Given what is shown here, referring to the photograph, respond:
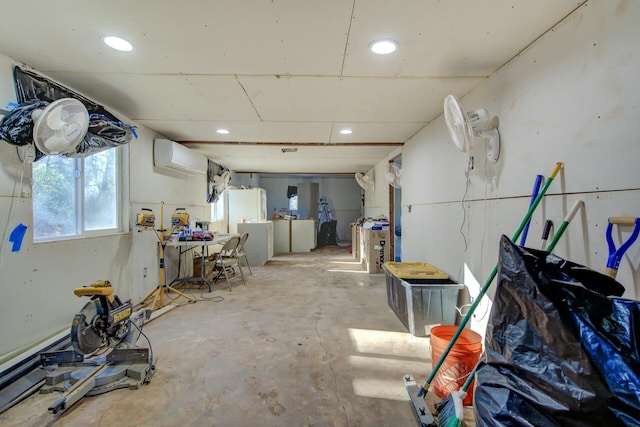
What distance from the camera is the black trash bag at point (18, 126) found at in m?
1.85

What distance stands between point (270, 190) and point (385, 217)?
5448mm

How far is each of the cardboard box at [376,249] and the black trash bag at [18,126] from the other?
4.46m

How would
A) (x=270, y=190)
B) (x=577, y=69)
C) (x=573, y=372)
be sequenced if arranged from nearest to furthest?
(x=573, y=372) → (x=577, y=69) → (x=270, y=190)

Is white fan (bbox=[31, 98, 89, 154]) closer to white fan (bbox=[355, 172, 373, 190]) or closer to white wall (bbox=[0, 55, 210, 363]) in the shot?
white wall (bbox=[0, 55, 210, 363])

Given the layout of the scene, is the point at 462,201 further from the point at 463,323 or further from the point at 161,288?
the point at 161,288

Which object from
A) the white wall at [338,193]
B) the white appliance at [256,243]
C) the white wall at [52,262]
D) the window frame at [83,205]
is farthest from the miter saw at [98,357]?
the white wall at [338,193]

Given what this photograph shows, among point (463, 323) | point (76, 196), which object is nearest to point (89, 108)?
point (76, 196)

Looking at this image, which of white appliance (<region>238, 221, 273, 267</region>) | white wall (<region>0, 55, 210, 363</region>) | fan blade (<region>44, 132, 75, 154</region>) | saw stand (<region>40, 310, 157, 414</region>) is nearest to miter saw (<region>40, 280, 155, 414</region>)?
saw stand (<region>40, 310, 157, 414</region>)

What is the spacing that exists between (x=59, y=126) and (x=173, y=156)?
207 cm

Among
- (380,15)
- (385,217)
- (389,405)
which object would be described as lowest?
(389,405)

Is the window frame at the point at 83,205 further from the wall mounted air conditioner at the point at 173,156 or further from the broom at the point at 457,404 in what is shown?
the broom at the point at 457,404

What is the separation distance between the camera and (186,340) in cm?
266

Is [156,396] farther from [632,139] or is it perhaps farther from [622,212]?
[632,139]

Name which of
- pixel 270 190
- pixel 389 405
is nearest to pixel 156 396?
pixel 389 405
